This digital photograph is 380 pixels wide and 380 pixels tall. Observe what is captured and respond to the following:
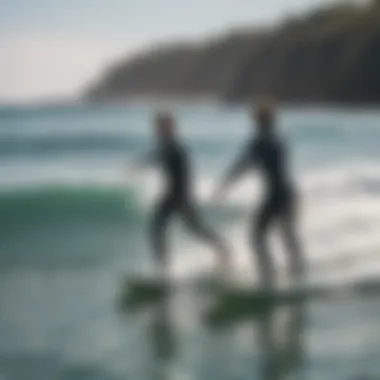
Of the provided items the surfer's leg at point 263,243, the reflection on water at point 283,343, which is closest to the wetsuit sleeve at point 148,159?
the surfer's leg at point 263,243

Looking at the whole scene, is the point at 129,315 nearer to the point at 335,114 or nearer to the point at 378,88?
the point at 335,114

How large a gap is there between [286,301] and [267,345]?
0.10 m

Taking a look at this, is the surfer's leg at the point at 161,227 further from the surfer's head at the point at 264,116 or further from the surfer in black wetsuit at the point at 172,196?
the surfer's head at the point at 264,116

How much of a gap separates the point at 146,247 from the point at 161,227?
1.9 inches

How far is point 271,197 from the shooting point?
1.80 meters

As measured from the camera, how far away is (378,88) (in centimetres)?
190

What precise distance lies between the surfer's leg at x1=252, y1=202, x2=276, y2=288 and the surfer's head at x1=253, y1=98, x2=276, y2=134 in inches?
5.8

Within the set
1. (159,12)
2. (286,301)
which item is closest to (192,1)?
(159,12)

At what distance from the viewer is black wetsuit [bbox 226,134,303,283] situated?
1795 millimetres

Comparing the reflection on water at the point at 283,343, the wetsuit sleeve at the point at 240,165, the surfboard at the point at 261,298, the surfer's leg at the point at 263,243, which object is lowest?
the reflection on water at the point at 283,343

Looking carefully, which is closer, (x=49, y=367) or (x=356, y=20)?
(x=49, y=367)

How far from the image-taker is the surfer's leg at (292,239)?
5.93ft

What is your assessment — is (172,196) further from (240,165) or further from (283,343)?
(283,343)

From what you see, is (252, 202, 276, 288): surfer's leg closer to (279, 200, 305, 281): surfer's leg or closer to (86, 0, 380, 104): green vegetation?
(279, 200, 305, 281): surfer's leg
